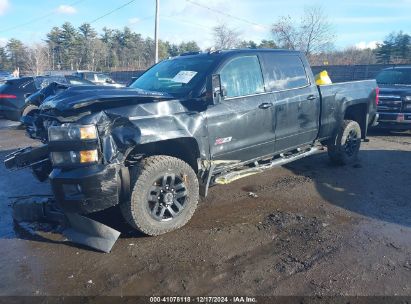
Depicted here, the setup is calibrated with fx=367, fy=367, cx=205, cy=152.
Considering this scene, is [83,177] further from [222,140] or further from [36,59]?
[36,59]

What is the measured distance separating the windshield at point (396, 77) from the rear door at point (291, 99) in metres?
6.66

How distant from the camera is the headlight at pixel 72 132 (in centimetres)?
332

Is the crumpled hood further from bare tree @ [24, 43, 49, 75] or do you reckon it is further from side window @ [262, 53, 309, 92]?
bare tree @ [24, 43, 49, 75]

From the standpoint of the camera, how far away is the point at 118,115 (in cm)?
349

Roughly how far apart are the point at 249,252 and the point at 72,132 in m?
2.02

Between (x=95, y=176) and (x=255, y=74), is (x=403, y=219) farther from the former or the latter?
(x=95, y=176)

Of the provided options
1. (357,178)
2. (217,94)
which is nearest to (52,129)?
(217,94)

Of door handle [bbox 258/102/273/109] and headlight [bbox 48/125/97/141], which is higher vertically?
door handle [bbox 258/102/273/109]

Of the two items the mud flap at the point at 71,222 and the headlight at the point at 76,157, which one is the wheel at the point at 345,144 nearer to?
the mud flap at the point at 71,222

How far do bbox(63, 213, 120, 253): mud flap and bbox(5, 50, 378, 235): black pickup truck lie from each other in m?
0.21

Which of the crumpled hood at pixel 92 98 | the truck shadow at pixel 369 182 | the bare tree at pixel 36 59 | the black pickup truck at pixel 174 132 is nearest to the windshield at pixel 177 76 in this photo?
the black pickup truck at pixel 174 132

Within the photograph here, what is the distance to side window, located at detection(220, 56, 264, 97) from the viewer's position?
4.49 meters

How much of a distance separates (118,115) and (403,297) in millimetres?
2865

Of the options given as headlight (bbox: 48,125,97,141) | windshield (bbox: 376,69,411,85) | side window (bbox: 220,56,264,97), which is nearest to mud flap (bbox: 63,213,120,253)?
headlight (bbox: 48,125,97,141)
